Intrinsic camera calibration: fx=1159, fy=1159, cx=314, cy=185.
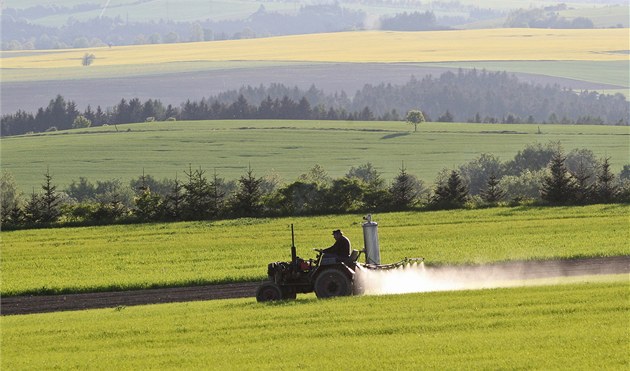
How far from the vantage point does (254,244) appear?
50.5 metres

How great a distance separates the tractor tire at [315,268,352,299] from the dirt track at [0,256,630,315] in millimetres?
4518

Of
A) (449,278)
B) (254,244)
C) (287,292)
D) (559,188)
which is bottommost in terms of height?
(449,278)

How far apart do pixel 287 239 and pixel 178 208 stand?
1446 cm

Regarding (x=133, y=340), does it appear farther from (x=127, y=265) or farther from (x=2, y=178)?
(x=2, y=178)

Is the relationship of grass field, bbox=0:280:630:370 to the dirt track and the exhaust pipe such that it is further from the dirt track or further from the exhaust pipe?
the dirt track

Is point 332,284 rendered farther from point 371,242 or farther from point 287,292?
point 371,242

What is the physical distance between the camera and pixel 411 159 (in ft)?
575

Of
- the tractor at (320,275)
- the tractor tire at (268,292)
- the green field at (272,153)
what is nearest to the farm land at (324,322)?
the tractor at (320,275)

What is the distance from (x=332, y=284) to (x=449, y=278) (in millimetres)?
5555

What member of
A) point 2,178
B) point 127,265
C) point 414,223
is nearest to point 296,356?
point 127,265

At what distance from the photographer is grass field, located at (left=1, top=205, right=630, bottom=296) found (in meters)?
40.8

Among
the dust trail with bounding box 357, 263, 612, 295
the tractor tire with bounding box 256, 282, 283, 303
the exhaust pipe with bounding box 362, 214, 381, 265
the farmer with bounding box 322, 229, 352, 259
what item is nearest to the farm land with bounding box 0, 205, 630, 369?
the tractor tire with bounding box 256, 282, 283, 303

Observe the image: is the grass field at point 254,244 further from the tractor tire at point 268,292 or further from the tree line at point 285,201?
the tractor tire at point 268,292

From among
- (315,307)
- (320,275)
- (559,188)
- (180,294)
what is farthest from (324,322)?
(559,188)
